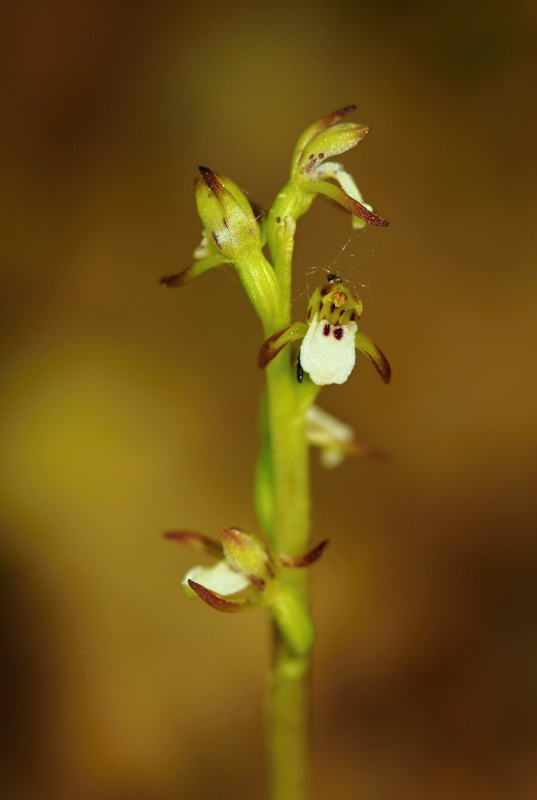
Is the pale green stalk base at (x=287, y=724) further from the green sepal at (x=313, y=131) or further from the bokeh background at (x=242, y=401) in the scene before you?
the bokeh background at (x=242, y=401)

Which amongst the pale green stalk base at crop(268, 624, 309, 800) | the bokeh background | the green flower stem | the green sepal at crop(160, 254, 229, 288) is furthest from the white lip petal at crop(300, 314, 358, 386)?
the bokeh background

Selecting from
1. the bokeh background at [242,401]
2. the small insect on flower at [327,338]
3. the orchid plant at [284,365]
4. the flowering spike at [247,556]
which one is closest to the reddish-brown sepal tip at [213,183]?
the orchid plant at [284,365]

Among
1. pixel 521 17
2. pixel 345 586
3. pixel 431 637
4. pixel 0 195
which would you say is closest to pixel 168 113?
pixel 0 195

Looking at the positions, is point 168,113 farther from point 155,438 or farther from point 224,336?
point 155,438

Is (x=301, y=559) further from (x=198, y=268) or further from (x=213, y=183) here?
(x=213, y=183)

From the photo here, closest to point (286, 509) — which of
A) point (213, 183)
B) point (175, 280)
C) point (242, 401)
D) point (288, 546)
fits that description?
point (288, 546)

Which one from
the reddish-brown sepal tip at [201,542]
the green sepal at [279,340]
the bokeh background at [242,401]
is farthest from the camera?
the bokeh background at [242,401]

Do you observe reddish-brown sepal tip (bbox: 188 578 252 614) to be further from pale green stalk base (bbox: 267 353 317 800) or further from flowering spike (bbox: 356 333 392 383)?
flowering spike (bbox: 356 333 392 383)
